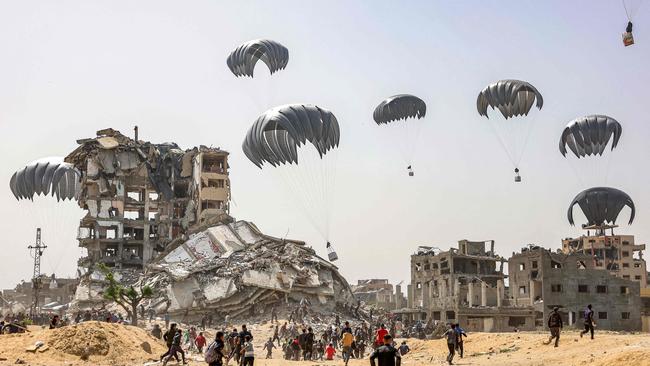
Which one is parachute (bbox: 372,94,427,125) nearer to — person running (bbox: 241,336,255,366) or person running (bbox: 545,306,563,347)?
person running (bbox: 545,306,563,347)

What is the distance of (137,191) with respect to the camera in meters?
86.3

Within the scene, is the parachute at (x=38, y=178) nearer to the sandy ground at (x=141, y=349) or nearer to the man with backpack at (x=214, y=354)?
the sandy ground at (x=141, y=349)

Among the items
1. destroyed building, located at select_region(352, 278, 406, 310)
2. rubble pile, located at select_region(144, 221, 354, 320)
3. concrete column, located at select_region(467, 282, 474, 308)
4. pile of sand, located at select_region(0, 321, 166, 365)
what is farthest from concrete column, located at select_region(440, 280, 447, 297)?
pile of sand, located at select_region(0, 321, 166, 365)

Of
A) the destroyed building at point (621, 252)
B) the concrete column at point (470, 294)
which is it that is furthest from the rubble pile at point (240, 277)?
the destroyed building at point (621, 252)

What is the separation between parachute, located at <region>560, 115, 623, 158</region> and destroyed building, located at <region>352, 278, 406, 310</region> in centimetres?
2877

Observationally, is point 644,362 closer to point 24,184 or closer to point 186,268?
point 186,268

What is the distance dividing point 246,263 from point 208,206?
71.9ft

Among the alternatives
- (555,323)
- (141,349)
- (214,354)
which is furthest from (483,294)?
(214,354)

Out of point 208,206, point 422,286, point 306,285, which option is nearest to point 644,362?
point 306,285

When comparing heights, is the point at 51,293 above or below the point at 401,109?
below

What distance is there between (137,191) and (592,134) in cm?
4871

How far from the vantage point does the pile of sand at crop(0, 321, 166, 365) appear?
2561 cm

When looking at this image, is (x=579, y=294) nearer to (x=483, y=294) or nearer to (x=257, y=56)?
(x=483, y=294)

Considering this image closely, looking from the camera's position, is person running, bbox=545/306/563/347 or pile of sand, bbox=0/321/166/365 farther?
person running, bbox=545/306/563/347
